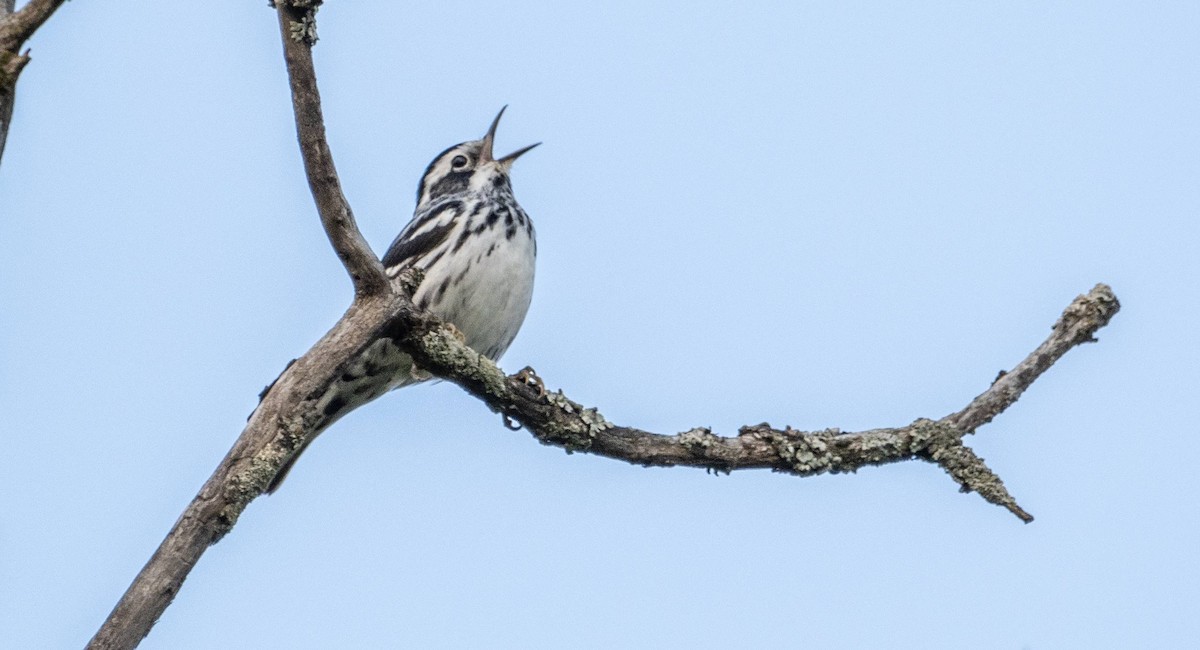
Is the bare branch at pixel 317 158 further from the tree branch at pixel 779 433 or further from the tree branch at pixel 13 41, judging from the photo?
the tree branch at pixel 13 41

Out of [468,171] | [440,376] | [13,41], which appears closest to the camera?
[13,41]

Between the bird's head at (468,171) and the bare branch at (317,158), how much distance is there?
4.44 meters

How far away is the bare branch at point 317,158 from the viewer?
5605 mm

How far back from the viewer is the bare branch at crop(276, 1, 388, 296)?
5605 mm

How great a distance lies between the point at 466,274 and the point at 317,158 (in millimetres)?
3465

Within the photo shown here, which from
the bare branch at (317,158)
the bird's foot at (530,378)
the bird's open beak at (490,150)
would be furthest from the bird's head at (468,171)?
the bare branch at (317,158)

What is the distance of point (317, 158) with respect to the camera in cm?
580

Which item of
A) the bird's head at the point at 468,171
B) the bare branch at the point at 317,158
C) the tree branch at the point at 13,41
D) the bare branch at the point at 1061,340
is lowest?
the tree branch at the point at 13,41

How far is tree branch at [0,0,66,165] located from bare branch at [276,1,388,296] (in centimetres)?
95

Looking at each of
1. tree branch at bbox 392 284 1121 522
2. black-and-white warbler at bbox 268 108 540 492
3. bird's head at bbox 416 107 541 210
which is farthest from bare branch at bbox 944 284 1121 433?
bird's head at bbox 416 107 541 210

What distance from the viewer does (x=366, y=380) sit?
857 centimetres

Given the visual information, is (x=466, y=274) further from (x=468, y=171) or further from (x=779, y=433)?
(x=779, y=433)

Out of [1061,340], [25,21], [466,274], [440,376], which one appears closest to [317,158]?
[25,21]

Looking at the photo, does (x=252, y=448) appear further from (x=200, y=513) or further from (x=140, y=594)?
(x=140, y=594)
